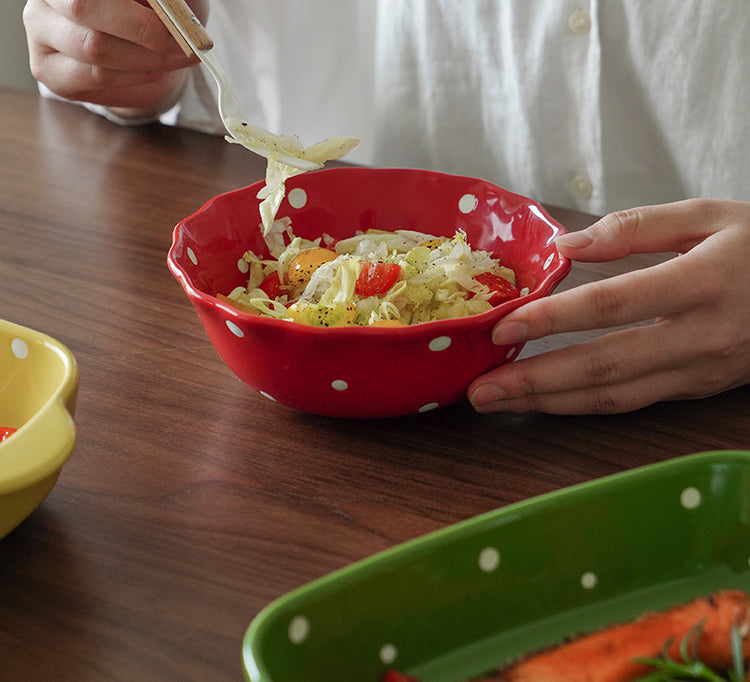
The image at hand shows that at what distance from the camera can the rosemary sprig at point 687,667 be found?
0.46 metres

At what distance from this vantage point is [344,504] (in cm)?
63

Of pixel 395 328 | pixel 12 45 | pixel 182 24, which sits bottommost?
pixel 12 45

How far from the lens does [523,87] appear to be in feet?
4.60

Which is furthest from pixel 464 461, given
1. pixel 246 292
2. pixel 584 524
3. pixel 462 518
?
pixel 246 292

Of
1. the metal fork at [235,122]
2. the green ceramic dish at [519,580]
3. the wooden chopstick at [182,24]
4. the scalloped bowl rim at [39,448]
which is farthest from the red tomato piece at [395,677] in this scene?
the wooden chopstick at [182,24]

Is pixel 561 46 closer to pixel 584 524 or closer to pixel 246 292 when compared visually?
pixel 246 292

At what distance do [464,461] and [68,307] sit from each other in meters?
0.47

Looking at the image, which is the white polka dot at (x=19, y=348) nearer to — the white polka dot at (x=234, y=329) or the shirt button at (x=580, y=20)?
the white polka dot at (x=234, y=329)

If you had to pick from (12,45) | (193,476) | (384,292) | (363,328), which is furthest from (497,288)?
(12,45)

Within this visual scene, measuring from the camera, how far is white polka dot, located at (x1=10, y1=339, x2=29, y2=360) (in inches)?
24.9

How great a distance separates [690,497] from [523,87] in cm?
100

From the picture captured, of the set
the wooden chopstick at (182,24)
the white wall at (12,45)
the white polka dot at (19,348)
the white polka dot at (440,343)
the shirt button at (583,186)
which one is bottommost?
the white wall at (12,45)

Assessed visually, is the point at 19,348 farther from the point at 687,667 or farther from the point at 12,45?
the point at 12,45

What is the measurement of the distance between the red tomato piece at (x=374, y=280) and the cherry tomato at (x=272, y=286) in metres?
0.11
